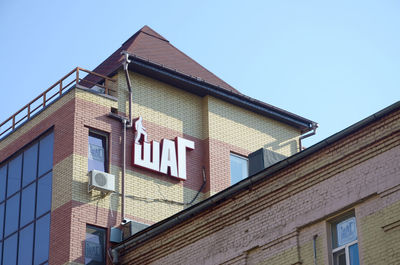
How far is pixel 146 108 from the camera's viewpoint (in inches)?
1136

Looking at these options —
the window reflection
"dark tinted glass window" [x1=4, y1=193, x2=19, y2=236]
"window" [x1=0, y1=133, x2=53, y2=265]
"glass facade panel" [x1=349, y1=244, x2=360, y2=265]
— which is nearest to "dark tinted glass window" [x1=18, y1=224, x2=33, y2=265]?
"window" [x1=0, y1=133, x2=53, y2=265]

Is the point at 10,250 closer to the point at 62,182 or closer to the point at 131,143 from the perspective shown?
the point at 62,182

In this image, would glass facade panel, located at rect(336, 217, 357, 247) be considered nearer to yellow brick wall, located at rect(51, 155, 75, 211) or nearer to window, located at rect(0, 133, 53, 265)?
yellow brick wall, located at rect(51, 155, 75, 211)

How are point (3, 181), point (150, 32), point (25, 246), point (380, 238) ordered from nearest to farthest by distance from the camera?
point (380, 238)
point (25, 246)
point (3, 181)
point (150, 32)

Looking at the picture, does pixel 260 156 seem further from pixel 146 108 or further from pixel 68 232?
pixel 68 232

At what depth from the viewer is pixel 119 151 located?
27.4 m

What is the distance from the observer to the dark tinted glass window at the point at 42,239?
26031 mm

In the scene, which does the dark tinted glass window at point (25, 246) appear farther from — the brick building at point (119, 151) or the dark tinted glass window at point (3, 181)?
the dark tinted glass window at point (3, 181)

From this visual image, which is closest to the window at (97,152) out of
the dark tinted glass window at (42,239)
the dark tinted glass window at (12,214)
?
the dark tinted glass window at (42,239)

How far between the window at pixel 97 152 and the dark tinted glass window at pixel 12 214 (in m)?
2.99

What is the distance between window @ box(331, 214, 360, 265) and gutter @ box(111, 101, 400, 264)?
176 centimetres

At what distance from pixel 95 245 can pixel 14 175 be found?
173 inches

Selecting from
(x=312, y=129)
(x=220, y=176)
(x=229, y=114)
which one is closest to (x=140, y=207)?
(x=220, y=176)

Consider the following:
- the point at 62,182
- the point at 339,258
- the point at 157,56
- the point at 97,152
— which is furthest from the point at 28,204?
the point at 339,258
